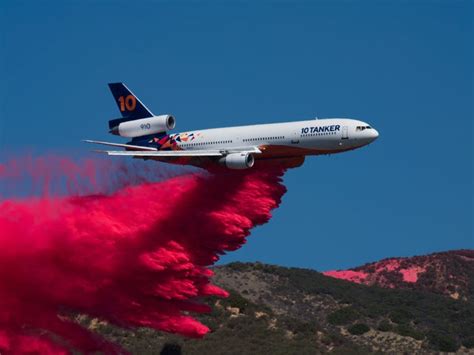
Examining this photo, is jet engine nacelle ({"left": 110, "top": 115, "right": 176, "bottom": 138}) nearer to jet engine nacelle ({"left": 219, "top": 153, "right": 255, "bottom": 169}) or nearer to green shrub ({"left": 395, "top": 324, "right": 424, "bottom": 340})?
jet engine nacelle ({"left": 219, "top": 153, "right": 255, "bottom": 169})

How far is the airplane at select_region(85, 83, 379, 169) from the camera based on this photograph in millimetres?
67625

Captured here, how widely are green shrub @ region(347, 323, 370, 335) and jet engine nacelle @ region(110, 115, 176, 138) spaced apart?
32.1 metres

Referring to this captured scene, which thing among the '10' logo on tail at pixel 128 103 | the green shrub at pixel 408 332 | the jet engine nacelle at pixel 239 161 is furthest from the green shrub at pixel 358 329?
the jet engine nacelle at pixel 239 161

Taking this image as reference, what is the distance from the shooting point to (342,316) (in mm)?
102250

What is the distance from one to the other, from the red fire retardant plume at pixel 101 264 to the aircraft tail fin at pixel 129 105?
14.5 m

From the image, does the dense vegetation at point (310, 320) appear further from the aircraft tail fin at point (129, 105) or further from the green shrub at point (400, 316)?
the aircraft tail fin at point (129, 105)

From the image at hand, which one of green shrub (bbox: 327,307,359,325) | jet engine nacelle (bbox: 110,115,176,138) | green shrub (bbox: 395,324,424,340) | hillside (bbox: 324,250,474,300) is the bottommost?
green shrub (bbox: 395,324,424,340)

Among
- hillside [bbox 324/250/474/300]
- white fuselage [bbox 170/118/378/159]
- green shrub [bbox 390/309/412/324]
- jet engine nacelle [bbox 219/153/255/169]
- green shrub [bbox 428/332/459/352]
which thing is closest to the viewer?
jet engine nacelle [bbox 219/153/255/169]

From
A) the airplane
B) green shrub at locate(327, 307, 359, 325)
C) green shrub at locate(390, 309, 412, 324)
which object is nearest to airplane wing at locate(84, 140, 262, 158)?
the airplane

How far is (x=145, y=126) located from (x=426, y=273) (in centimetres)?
6810

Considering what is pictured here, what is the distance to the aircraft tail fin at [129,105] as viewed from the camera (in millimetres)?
78250

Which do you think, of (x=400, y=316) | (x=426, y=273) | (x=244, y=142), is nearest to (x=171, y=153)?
(x=244, y=142)

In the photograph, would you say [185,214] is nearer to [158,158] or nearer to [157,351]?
[158,158]

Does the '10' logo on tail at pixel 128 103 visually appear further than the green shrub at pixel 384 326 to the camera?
No
